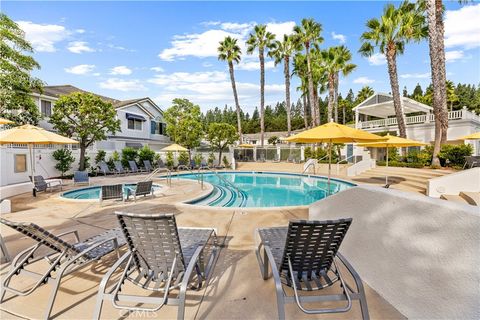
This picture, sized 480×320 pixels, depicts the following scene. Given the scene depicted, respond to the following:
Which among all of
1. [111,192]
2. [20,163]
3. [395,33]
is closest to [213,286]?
[111,192]

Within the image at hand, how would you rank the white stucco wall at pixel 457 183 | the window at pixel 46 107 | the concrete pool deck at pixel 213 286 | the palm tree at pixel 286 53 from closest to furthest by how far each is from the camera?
1. the concrete pool deck at pixel 213 286
2. the white stucco wall at pixel 457 183
3. the window at pixel 46 107
4. the palm tree at pixel 286 53

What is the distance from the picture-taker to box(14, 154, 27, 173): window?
1289cm

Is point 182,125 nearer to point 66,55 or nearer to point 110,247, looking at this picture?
point 66,55

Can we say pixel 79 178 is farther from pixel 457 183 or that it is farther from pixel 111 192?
pixel 457 183

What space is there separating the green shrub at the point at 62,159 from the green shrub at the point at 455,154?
22943mm

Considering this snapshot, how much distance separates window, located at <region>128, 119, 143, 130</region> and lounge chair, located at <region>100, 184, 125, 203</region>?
20440mm

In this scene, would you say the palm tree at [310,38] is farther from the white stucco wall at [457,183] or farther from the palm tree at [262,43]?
the white stucco wall at [457,183]

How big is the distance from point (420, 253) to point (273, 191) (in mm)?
11153

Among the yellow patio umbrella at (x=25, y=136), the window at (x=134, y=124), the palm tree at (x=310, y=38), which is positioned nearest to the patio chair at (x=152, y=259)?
the yellow patio umbrella at (x=25, y=136)

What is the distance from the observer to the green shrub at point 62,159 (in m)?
15.5

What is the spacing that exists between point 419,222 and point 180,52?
22560mm

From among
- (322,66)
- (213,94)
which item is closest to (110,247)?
(322,66)

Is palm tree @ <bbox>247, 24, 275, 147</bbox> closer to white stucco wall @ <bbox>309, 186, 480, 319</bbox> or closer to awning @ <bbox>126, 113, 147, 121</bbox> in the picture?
awning @ <bbox>126, 113, 147, 121</bbox>

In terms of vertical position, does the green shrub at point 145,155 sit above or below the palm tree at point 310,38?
below
